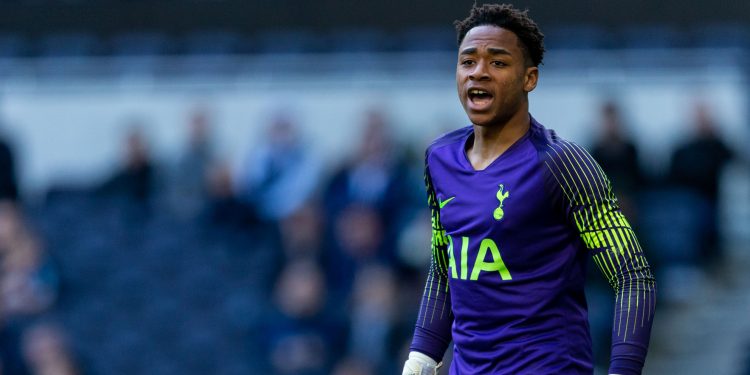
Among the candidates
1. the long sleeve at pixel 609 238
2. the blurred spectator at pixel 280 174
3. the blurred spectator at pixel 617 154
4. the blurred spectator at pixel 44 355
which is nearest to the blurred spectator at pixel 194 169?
the blurred spectator at pixel 280 174

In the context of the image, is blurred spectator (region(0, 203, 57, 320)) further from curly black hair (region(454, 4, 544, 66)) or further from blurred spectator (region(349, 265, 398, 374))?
curly black hair (region(454, 4, 544, 66))

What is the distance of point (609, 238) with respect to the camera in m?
3.27

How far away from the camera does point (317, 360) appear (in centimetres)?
921

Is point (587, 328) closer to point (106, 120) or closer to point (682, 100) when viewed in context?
point (682, 100)

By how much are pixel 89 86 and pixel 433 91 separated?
Result: 3.11 meters

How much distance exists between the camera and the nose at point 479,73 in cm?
336

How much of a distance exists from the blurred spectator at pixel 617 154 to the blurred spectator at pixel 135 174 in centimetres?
378

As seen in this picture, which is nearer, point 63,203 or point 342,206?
point 342,206

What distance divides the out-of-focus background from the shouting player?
565 cm

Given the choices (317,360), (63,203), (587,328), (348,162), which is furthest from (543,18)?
(587,328)

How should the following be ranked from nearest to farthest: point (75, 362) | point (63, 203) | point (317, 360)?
1. point (317, 360)
2. point (75, 362)
3. point (63, 203)

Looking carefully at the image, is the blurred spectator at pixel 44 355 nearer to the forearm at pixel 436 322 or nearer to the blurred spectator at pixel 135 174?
the blurred spectator at pixel 135 174

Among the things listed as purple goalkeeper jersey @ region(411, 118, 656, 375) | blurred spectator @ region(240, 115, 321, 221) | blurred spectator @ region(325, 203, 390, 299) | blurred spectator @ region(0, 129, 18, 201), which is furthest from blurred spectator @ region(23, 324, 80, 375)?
purple goalkeeper jersey @ region(411, 118, 656, 375)

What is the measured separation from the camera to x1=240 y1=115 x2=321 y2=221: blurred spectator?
9648mm
